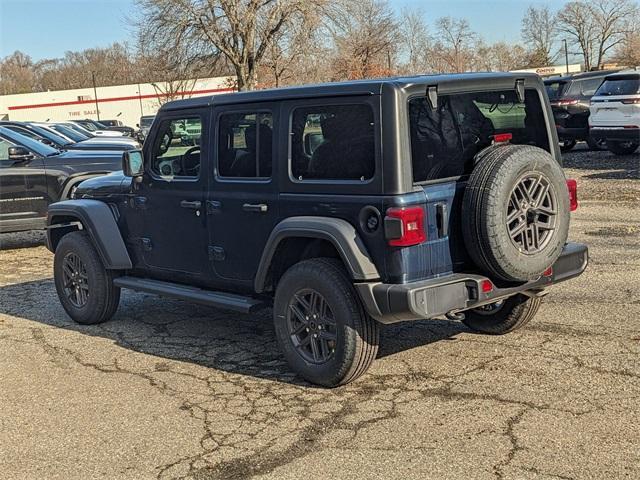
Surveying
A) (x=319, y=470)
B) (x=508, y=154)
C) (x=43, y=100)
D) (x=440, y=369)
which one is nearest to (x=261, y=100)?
(x=508, y=154)

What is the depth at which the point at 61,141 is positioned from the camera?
54.2 feet

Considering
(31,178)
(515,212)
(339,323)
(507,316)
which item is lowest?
(507,316)

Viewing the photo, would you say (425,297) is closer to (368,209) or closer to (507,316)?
(368,209)

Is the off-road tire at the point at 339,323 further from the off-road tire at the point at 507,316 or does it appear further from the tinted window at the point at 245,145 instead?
the off-road tire at the point at 507,316

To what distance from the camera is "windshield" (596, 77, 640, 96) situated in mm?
15781

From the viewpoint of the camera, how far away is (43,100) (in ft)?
262

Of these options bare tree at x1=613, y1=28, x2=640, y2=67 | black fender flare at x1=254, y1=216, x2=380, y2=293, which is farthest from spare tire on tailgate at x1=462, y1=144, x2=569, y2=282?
bare tree at x1=613, y1=28, x2=640, y2=67

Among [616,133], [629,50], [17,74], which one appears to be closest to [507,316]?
[616,133]

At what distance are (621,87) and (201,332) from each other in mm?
12327

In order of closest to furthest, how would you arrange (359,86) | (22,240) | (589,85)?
(359,86), (22,240), (589,85)

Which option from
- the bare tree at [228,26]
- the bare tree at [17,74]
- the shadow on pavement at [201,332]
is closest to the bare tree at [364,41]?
the bare tree at [228,26]

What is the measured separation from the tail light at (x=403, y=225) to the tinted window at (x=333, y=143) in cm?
33

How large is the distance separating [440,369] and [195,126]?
8.39 feet

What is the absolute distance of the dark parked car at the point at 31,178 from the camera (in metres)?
10.9
